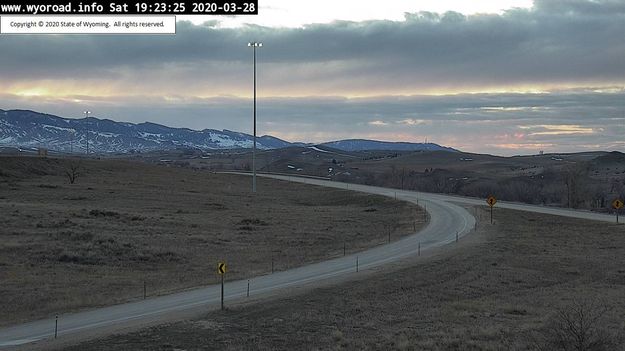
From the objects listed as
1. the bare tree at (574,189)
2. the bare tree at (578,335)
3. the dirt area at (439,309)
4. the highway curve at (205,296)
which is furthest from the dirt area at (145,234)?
the bare tree at (574,189)

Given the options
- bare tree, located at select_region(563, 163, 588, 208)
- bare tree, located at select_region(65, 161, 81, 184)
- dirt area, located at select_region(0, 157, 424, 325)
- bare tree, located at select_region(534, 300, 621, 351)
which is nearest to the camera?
bare tree, located at select_region(534, 300, 621, 351)

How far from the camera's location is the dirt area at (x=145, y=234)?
97.1 ft

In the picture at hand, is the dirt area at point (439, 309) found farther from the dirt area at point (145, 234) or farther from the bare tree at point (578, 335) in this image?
the dirt area at point (145, 234)

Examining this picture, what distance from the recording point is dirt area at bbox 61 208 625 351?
19.9m

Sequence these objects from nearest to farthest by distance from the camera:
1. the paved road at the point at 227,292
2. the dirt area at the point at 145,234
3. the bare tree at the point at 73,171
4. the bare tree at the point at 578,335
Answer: the bare tree at the point at 578,335 < the paved road at the point at 227,292 < the dirt area at the point at 145,234 < the bare tree at the point at 73,171

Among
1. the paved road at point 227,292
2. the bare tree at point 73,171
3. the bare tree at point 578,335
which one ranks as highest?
the bare tree at point 73,171

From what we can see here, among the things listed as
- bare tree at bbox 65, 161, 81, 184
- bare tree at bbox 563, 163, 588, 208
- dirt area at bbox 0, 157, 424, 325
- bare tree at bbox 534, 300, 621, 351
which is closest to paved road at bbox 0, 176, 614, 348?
dirt area at bbox 0, 157, 424, 325

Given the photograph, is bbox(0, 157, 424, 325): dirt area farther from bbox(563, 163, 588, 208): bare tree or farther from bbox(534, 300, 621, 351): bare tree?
bbox(563, 163, 588, 208): bare tree

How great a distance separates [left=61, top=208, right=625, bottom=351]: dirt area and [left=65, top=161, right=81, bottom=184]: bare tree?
62490 millimetres

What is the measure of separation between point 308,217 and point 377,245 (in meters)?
19.4

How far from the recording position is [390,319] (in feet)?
77.4

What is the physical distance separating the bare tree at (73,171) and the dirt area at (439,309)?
62.5 metres

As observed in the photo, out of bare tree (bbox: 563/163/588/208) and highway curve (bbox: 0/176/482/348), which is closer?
highway curve (bbox: 0/176/482/348)

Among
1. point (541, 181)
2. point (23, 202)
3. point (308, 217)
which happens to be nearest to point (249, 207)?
point (308, 217)
